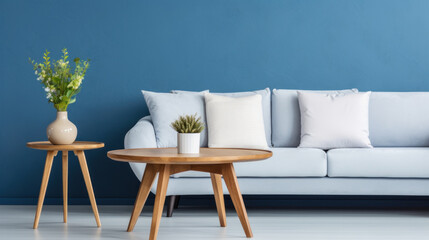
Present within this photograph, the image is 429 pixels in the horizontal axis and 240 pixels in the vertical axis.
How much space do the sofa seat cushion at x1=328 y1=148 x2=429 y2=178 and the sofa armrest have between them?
1.21 m

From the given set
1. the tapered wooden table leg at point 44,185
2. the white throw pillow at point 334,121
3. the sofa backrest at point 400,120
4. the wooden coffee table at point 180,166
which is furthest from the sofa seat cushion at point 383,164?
the tapered wooden table leg at point 44,185

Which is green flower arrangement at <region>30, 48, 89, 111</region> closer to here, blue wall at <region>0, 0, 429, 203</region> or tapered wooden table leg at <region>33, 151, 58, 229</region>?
tapered wooden table leg at <region>33, 151, 58, 229</region>

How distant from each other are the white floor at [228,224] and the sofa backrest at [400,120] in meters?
0.52

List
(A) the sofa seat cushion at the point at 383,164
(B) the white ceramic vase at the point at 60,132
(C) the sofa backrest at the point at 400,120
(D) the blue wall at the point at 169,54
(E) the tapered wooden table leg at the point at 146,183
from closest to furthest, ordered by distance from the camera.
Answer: (E) the tapered wooden table leg at the point at 146,183 → (B) the white ceramic vase at the point at 60,132 → (A) the sofa seat cushion at the point at 383,164 → (C) the sofa backrest at the point at 400,120 → (D) the blue wall at the point at 169,54

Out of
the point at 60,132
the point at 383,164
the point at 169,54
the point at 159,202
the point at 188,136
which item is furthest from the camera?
the point at 169,54

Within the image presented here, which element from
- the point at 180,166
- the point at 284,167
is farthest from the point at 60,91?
the point at 284,167

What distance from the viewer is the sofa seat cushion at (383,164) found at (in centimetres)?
334

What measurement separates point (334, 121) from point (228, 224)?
3.68 feet

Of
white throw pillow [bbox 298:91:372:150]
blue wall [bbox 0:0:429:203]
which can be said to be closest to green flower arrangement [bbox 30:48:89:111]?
blue wall [bbox 0:0:429:203]

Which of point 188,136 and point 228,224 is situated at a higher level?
point 188,136

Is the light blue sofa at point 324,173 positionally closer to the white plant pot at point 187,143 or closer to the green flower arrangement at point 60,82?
the green flower arrangement at point 60,82

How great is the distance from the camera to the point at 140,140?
133 inches

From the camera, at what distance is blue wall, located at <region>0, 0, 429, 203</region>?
4.23 m

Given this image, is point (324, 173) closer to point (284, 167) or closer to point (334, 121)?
point (284, 167)
